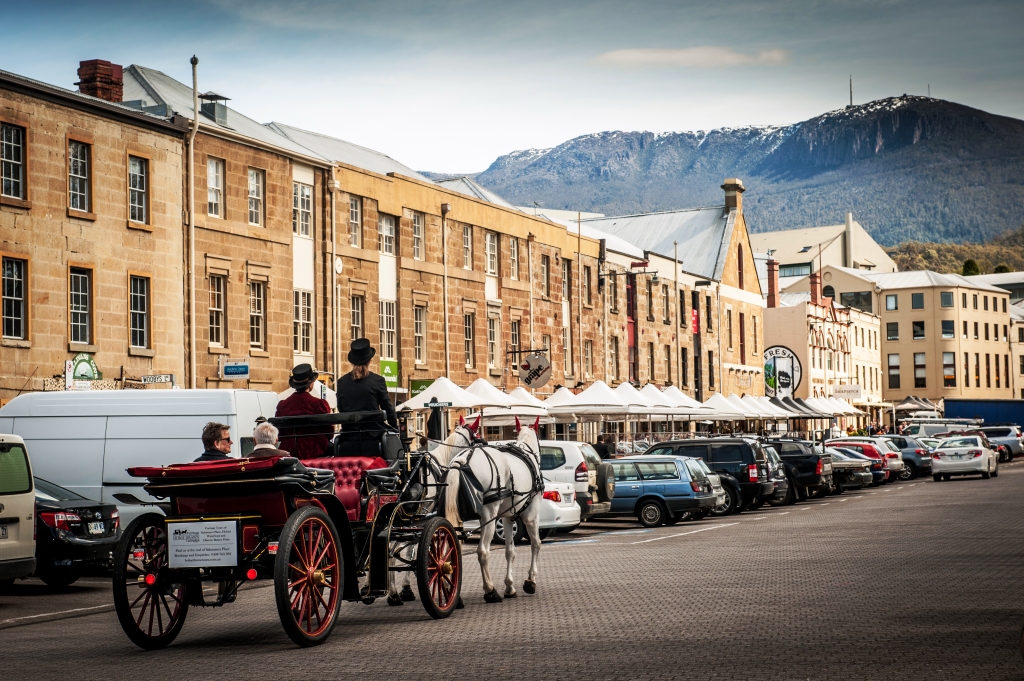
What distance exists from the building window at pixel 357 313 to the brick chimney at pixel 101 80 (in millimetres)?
9299

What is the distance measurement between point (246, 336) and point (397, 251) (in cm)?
860

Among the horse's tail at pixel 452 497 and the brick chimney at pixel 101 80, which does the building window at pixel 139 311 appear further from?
the horse's tail at pixel 452 497

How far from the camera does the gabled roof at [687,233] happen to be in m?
79.3

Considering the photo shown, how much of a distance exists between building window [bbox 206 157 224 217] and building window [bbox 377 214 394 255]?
7.35 m

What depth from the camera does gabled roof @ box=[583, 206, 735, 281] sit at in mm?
79338

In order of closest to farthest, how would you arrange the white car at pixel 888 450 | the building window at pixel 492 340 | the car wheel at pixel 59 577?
1. the car wheel at pixel 59 577
2. the building window at pixel 492 340
3. the white car at pixel 888 450

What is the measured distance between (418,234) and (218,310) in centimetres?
1081

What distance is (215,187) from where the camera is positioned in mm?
34875

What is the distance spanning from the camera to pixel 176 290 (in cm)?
3297

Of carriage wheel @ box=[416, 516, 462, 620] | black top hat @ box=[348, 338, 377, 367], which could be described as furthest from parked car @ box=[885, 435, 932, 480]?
black top hat @ box=[348, 338, 377, 367]

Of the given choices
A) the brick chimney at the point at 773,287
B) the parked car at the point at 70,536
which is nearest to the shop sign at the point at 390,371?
the parked car at the point at 70,536

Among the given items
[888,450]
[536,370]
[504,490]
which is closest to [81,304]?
[536,370]

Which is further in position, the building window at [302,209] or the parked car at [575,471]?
the building window at [302,209]

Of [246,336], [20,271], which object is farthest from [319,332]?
[20,271]
